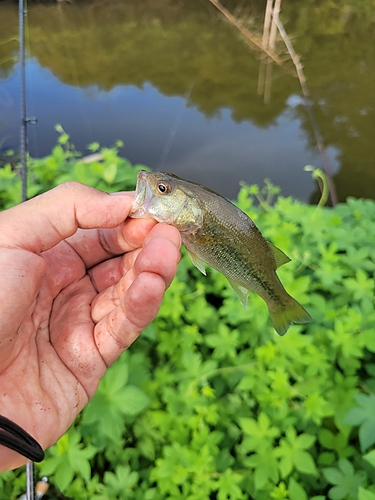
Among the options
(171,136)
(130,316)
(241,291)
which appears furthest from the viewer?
(171,136)

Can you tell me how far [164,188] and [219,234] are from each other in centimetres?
36

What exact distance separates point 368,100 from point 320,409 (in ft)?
31.0

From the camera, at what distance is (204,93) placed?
33.6 feet

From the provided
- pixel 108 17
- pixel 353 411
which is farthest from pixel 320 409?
pixel 108 17

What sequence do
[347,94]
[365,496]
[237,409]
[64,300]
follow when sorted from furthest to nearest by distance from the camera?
[347,94] < [237,409] < [64,300] < [365,496]

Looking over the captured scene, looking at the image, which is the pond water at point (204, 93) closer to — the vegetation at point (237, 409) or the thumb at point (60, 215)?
the vegetation at point (237, 409)

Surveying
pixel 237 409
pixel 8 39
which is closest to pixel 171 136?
pixel 237 409

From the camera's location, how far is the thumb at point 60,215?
1426 mm

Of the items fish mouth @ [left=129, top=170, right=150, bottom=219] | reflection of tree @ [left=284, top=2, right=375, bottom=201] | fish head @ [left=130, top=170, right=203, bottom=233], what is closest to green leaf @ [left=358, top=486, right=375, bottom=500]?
fish head @ [left=130, top=170, right=203, bottom=233]

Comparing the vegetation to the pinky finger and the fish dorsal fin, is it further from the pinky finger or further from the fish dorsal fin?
the fish dorsal fin

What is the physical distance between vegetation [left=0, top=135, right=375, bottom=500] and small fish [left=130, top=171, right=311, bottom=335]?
0.48 m

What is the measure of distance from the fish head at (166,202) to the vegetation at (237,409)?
91 cm

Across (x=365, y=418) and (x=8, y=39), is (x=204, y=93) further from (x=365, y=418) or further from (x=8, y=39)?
(x=365, y=418)

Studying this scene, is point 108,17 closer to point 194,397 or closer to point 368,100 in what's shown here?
point 368,100
